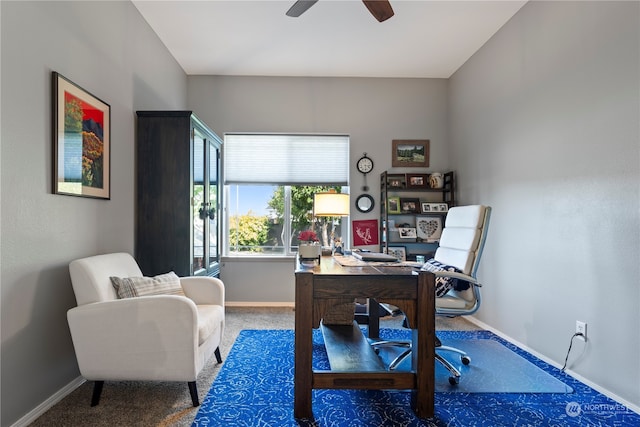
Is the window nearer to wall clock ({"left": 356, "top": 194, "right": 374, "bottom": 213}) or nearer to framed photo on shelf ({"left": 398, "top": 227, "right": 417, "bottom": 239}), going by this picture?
wall clock ({"left": 356, "top": 194, "right": 374, "bottom": 213})

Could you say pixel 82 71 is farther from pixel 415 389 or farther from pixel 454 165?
pixel 454 165

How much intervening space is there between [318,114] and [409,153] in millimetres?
1228

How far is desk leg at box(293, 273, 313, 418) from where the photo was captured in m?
1.80

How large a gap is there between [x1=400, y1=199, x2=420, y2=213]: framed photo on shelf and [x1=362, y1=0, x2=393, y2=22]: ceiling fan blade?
7.71ft

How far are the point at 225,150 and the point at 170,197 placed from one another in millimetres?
1544

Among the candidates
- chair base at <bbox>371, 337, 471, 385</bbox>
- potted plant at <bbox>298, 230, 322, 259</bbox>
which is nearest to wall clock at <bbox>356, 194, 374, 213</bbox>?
chair base at <bbox>371, 337, 471, 385</bbox>

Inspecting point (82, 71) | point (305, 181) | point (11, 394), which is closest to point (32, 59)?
point (82, 71)

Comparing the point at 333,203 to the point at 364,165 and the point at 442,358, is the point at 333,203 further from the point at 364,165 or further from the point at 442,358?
the point at 364,165

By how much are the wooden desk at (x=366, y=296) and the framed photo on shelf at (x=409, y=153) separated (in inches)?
106

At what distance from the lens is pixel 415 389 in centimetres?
185

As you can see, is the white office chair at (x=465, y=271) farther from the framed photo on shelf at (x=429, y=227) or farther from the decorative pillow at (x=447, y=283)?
the framed photo on shelf at (x=429, y=227)

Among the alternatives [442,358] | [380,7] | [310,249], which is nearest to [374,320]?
[442,358]

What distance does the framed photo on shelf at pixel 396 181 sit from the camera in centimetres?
417

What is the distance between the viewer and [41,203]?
1867mm
